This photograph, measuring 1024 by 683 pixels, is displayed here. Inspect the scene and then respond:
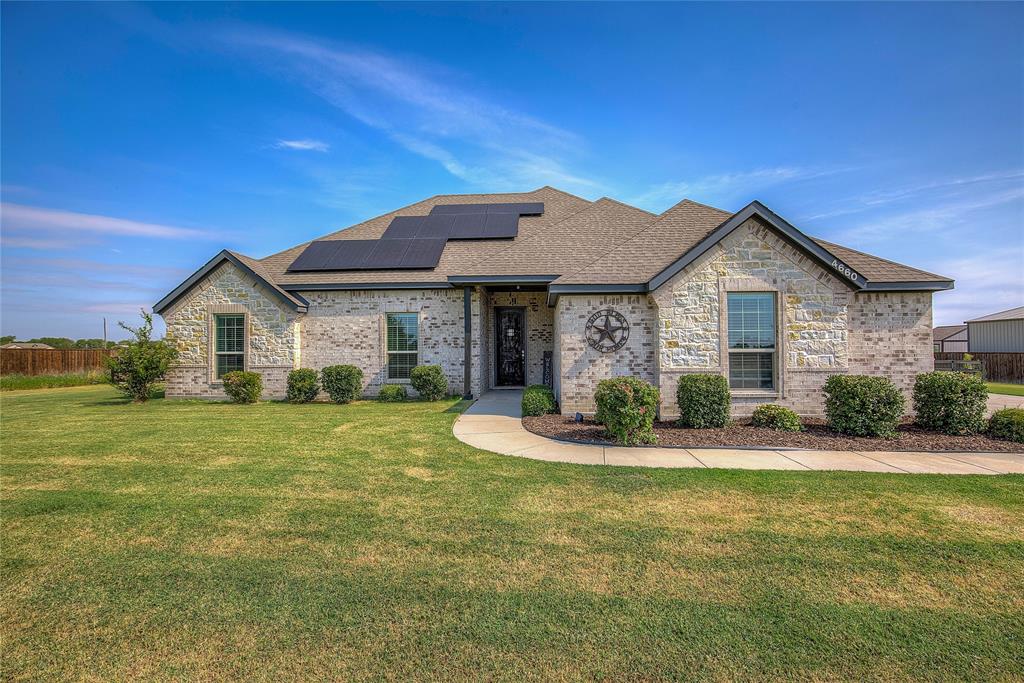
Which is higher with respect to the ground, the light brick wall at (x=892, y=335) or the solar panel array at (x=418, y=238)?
the solar panel array at (x=418, y=238)

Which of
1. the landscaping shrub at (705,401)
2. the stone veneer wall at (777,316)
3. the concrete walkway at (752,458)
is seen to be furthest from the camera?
the stone veneer wall at (777,316)

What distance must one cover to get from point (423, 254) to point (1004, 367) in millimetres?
27740

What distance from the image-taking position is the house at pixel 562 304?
9641 mm

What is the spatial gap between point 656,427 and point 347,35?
1111 cm

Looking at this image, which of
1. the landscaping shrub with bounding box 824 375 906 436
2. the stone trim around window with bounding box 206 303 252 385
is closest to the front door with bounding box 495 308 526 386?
the stone trim around window with bounding box 206 303 252 385

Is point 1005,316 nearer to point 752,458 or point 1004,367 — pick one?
point 1004,367

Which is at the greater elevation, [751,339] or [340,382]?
[751,339]

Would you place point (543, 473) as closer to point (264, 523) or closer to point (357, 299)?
point (264, 523)

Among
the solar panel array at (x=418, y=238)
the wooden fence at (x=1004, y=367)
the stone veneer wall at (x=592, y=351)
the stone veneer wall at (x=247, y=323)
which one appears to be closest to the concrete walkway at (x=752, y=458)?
the stone veneer wall at (x=592, y=351)

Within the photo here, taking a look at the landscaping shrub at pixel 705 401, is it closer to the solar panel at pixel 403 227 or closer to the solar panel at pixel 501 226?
the solar panel at pixel 501 226

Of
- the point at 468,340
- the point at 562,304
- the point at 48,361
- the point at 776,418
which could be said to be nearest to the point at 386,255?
the point at 468,340

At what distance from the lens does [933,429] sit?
28.5 ft

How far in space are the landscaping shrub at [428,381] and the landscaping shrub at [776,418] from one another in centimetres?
835

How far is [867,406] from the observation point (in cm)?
818
